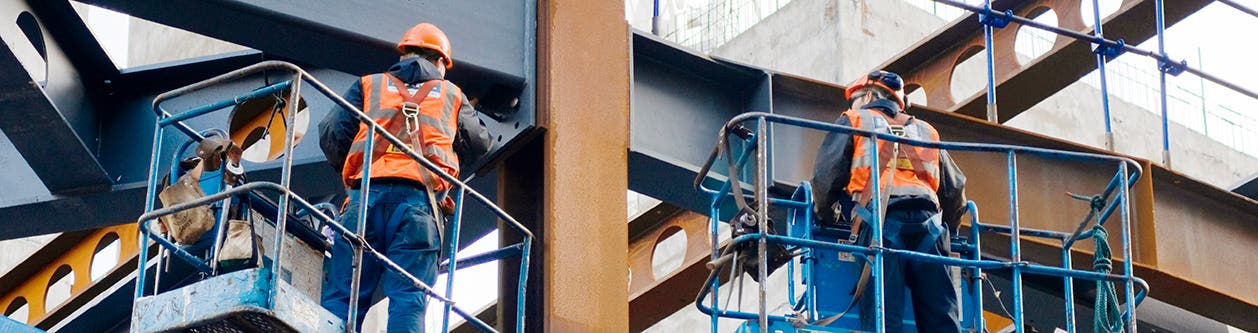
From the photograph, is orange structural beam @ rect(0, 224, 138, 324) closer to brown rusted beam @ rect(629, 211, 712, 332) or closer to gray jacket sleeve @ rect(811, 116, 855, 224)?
brown rusted beam @ rect(629, 211, 712, 332)

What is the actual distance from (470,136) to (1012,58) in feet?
16.0

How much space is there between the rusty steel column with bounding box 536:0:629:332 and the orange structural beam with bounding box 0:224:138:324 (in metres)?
5.07

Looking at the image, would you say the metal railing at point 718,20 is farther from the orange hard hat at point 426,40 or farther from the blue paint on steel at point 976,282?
the orange hard hat at point 426,40

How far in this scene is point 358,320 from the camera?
31.4 feet

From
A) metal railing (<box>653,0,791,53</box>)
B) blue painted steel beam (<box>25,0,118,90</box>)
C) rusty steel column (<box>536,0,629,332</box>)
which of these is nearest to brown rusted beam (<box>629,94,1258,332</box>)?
rusty steel column (<box>536,0,629,332</box>)

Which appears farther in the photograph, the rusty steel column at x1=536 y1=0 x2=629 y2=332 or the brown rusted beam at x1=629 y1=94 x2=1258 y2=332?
the brown rusted beam at x1=629 y1=94 x2=1258 y2=332

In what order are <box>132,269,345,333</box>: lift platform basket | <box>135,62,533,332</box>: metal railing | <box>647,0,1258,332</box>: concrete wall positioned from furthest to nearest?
<box>647,0,1258,332</box>: concrete wall < <box>135,62,533,332</box>: metal railing < <box>132,269,345,333</box>: lift platform basket

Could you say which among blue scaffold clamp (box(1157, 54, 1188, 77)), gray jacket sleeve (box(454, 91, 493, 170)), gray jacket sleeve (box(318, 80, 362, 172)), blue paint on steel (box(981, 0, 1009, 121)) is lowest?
gray jacket sleeve (box(318, 80, 362, 172))

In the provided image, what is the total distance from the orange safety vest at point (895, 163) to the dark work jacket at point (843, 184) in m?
0.05

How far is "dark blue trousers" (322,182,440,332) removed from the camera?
9.44 m

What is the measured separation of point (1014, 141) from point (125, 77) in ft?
18.0

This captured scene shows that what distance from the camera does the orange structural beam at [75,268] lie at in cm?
1499

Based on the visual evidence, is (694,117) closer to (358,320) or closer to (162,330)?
(358,320)

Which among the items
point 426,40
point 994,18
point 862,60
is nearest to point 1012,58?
point 994,18
